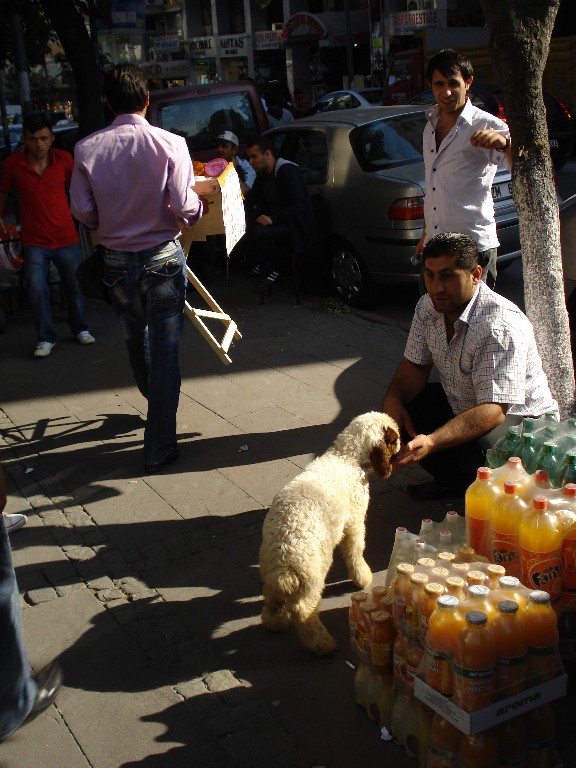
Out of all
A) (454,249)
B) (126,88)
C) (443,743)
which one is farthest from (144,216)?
(443,743)

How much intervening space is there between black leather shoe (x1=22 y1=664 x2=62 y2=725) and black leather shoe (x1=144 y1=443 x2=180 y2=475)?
75.6 inches

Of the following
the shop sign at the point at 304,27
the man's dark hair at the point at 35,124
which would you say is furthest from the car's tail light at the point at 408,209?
the shop sign at the point at 304,27

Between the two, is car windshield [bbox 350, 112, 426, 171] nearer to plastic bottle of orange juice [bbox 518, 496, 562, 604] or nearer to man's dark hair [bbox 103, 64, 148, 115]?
man's dark hair [bbox 103, 64, 148, 115]

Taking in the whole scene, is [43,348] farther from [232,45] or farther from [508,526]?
[232,45]

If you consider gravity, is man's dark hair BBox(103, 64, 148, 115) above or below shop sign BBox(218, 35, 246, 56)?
below

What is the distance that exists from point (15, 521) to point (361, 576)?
1974 mm

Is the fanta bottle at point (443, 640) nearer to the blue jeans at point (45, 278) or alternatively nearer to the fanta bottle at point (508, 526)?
the fanta bottle at point (508, 526)

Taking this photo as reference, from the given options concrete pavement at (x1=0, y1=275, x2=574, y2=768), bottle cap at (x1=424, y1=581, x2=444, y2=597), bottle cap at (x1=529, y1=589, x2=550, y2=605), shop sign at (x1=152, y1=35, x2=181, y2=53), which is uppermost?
shop sign at (x1=152, y1=35, x2=181, y2=53)

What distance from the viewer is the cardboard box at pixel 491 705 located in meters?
2.60

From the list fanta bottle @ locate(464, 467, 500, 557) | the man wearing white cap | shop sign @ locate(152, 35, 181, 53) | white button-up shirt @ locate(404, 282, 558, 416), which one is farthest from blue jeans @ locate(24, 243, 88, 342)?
shop sign @ locate(152, 35, 181, 53)

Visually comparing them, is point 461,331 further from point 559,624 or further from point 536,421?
point 559,624

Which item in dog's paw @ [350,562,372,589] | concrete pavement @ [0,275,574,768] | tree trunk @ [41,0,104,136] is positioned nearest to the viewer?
concrete pavement @ [0,275,574,768]

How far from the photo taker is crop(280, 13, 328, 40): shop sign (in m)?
36.7

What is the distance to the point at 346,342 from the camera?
7.61m
